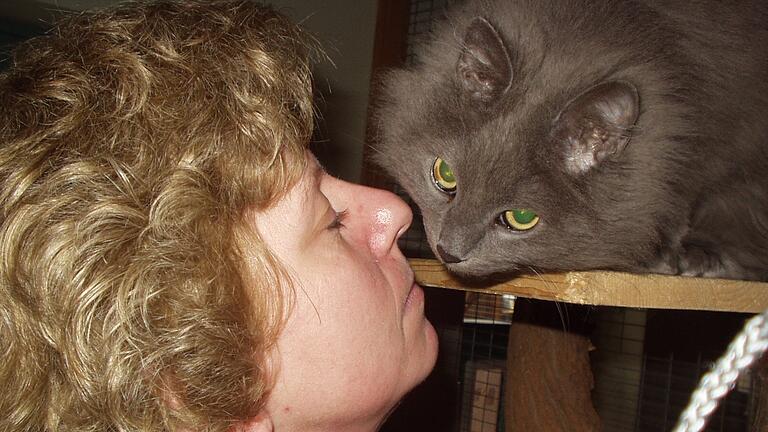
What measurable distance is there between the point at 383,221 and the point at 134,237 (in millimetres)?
439

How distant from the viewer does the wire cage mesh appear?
2.49 meters

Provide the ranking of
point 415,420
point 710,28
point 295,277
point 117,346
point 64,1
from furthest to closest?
1. point 415,420
2. point 64,1
3. point 710,28
4. point 295,277
5. point 117,346

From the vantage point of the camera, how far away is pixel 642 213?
113 cm

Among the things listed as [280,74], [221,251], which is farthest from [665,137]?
[221,251]

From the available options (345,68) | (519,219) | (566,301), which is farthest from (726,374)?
(345,68)

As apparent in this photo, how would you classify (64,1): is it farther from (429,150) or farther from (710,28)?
(710,28)

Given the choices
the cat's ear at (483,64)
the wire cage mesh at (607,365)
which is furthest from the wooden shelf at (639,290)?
the wire cage mesh at (607,365)

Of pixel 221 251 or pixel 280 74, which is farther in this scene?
pixel 280 74

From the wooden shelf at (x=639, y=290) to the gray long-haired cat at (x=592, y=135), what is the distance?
62mm

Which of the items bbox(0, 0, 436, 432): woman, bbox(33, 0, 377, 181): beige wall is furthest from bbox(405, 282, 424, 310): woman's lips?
bbox(33, 0, 377, 181): beige wall

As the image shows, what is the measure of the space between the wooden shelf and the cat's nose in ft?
0.37

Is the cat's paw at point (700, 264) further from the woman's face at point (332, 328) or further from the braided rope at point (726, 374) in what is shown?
the braided rope at point (726, 374)

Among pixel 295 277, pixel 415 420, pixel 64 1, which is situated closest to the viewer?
pixel 295 277

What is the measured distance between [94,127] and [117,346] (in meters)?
0.31
